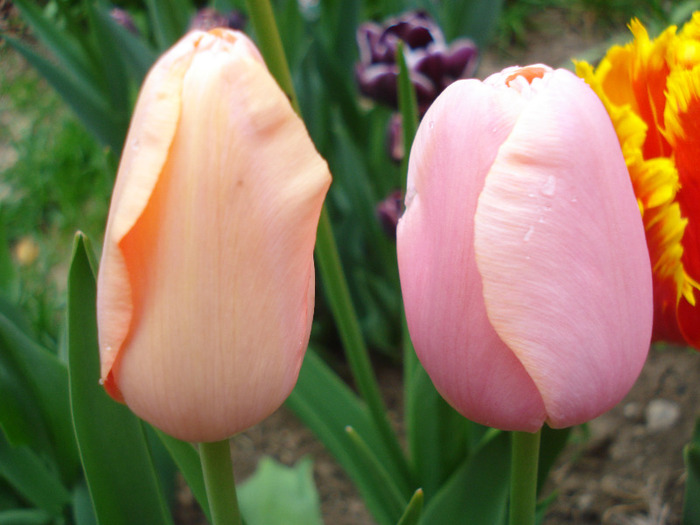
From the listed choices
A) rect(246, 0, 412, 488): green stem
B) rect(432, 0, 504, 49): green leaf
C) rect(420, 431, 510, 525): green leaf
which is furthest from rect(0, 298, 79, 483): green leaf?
rect(432, 0, 504, 49): green leaf

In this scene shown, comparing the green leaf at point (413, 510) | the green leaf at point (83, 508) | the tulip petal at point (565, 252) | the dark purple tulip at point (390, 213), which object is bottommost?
the dark purple tulip at point (390, 213)

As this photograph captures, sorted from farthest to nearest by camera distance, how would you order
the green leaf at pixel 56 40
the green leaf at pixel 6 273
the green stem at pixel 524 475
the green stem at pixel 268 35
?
the green leaf at pixel 56 40 → the green leaf at pixel 6 273 → the green stem at pixel 268 35 → the green stem at pixel 524 475

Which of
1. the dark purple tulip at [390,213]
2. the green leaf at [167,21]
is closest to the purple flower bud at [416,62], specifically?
the dark purple tulip at [390,213]

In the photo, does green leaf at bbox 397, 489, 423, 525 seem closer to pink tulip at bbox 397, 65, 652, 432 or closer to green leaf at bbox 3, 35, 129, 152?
pink tulip at bbox 397, 65, 652, 432

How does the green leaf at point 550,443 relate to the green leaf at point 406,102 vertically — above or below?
below

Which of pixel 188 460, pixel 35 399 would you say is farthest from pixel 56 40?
pixel 188 460

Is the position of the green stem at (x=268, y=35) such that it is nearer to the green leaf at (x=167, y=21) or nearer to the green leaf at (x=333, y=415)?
the green leaf at (x=333, y=415)

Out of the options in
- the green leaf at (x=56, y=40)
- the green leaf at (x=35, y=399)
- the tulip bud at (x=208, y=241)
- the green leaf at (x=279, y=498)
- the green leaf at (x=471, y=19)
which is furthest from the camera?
the green leaf at (x=471, y=19)
